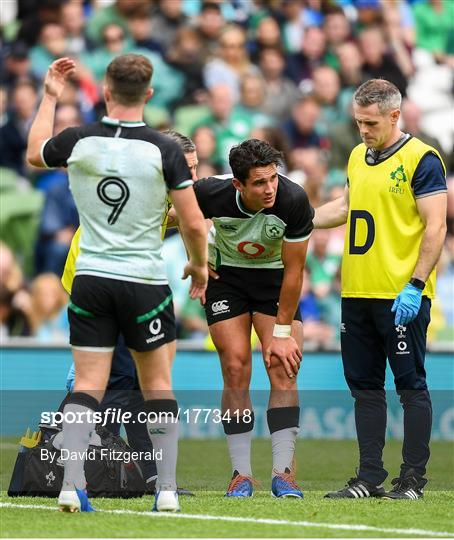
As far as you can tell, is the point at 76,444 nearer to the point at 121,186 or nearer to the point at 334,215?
the point at 121,186

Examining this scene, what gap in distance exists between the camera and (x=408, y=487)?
6.55 meters

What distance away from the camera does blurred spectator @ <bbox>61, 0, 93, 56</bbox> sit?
47.5 feet

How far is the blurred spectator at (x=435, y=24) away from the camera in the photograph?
1569cm

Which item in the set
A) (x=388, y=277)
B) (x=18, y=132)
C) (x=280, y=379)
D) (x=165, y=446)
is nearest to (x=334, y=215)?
(x=388, y=277)

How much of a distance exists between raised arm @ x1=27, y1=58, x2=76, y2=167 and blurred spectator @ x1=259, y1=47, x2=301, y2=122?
8845 millimetres

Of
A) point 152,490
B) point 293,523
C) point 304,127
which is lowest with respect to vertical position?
point 293,523

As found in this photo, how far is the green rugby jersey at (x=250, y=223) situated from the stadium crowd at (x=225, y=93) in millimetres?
5719

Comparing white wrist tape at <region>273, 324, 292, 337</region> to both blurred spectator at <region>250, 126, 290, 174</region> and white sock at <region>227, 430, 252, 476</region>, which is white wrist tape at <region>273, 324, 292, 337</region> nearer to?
white sock at <region>227, 430, 252, 476</region>

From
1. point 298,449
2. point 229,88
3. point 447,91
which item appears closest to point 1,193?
point 229,88

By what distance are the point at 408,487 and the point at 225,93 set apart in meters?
8.33

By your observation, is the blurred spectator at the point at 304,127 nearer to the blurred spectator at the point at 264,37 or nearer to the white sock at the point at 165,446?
the blurred spectator at the point at 264,37

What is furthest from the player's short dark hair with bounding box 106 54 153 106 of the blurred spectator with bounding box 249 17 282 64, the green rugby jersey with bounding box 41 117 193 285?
the blurred spectator with bounding box 249 17 282 64

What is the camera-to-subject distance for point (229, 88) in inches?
572

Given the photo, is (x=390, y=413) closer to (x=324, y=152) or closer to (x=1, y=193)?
(x=324, y=152)
